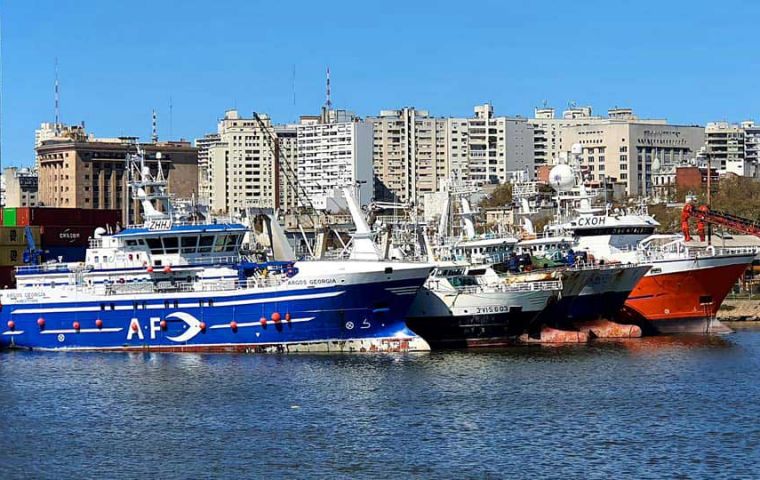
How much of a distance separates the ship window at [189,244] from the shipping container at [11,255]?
1407cm

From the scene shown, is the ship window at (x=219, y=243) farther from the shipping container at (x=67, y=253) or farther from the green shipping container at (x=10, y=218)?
the green shipping container at (x=10, y=218)

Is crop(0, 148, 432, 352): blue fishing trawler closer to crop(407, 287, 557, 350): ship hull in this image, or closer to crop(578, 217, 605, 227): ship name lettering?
crop(407, 287, 557, 350): ship hull

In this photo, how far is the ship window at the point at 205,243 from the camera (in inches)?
2596

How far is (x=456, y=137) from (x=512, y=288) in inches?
5301

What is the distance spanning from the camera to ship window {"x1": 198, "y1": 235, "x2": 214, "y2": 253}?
65938mm

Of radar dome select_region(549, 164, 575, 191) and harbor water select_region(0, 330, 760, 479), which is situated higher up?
radar dome select_region(549, 164, 575, 191)

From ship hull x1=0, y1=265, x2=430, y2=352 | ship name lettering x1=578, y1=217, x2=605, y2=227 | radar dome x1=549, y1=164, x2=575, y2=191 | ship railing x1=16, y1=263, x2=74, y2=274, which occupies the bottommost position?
ship hull x1=0, y1=265, x2=430, y2=352

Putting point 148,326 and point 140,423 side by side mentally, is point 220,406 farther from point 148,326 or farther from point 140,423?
point 148,326

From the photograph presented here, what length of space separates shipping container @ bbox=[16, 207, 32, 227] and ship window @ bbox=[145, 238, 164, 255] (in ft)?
53.1

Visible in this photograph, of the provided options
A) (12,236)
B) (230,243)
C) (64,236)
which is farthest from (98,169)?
(230,243)

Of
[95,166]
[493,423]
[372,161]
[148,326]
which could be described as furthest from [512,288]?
[95,166]

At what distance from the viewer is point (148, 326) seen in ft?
211

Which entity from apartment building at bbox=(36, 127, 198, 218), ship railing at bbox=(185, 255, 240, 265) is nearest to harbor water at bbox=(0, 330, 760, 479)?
ship railing at bbox=(185, 255, 240, 265)

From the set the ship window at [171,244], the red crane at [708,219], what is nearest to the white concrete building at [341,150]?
the red crane at [708,219]
